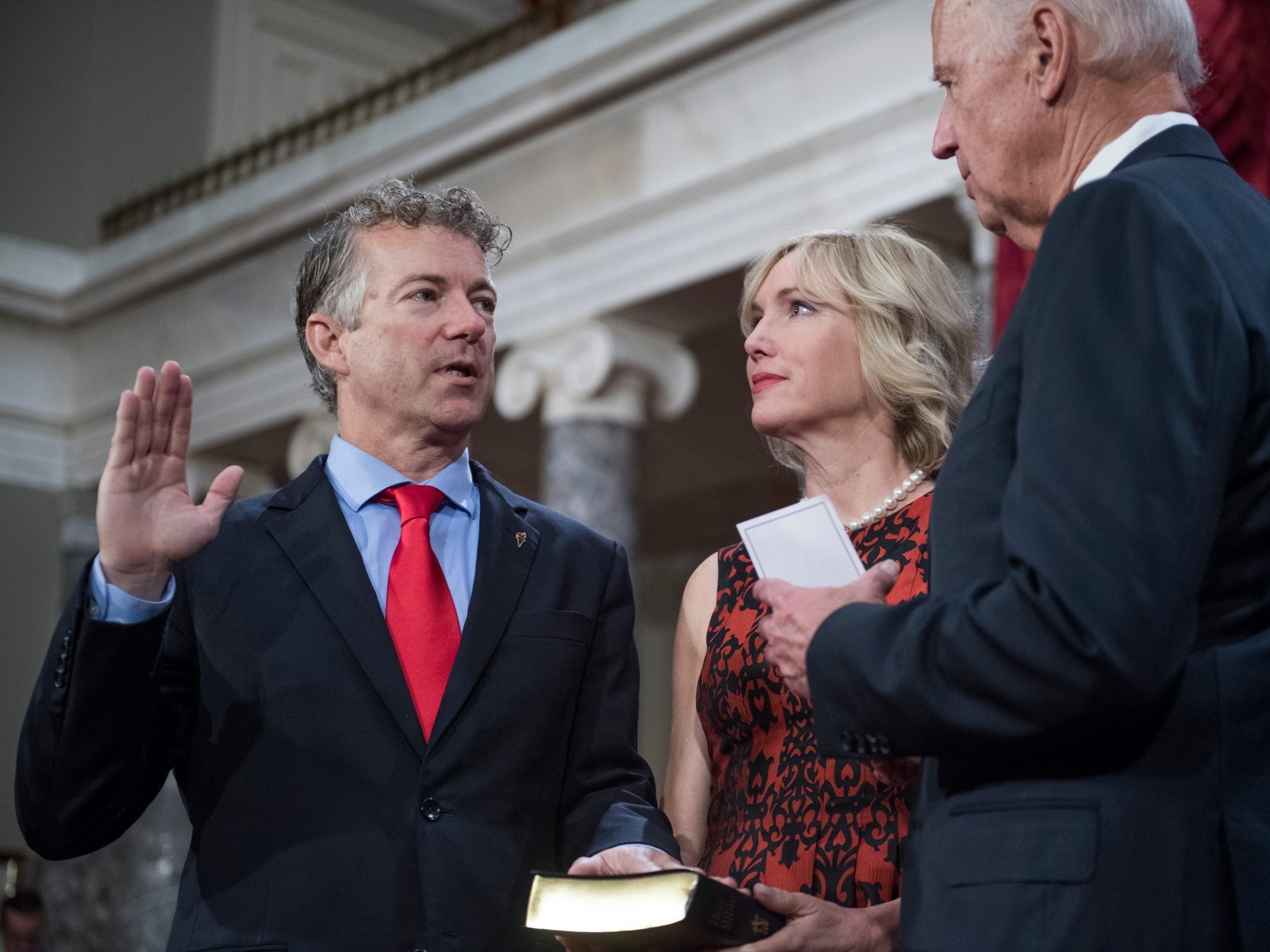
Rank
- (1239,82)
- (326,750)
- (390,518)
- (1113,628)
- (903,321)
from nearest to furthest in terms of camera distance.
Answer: (1113,628) < (326,750) < (390,518) < (903,321) < (1239,82)

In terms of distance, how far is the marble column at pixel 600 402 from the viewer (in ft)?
26.7

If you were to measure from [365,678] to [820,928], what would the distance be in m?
0.79

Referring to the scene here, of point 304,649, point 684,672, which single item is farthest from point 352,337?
point 684,672

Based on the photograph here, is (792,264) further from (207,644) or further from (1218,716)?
(1218,716)

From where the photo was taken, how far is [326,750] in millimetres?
2369

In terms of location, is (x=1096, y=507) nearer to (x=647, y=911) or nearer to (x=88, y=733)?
(x=647, y=911)

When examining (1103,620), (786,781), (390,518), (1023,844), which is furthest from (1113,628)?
(390,518)

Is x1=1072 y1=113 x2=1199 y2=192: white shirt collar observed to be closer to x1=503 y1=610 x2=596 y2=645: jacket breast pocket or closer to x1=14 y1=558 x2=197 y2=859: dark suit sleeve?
x1=503 y1=610 x2=596 y2=645: jacket breast pocket

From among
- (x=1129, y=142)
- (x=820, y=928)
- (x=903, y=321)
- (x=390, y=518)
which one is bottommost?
(x=820, y=928)

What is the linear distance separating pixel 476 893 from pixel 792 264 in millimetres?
1249

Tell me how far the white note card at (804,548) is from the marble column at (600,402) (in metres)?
A: 5.98

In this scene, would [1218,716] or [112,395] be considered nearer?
[1218,716]

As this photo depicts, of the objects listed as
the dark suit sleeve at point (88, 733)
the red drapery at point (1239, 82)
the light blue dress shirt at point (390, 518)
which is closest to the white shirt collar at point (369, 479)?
the light blue dress shirt at point (390, 518)

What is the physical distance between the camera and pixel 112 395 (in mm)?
11273
